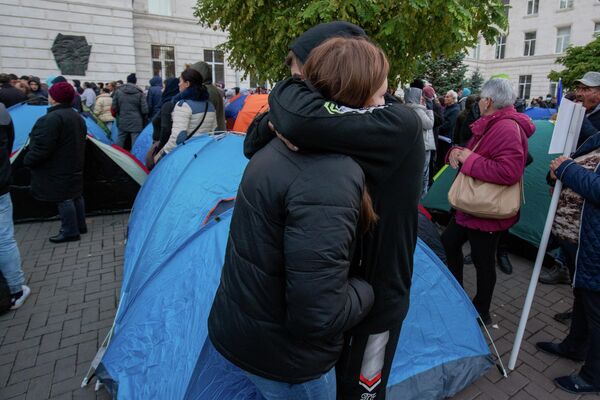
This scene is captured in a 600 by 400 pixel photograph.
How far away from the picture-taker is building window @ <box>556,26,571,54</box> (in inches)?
1139

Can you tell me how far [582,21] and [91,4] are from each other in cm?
3012

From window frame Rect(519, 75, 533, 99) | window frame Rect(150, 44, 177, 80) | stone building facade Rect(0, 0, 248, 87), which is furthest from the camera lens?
window frame Rect(519, 75, 533, 99)

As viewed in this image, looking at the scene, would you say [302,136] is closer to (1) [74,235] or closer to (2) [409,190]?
(2) [409,190]

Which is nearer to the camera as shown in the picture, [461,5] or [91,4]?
[461,5]

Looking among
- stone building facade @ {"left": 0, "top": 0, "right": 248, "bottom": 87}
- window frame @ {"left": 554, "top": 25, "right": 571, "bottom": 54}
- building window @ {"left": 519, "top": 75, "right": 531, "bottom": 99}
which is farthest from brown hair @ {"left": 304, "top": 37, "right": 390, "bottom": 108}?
building window @ {"left": 519, "top": 75, "right": 531, "bottom": 99}

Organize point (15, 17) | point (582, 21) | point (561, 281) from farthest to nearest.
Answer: point (582, 21) → point (15, 17) → point (561, 281)

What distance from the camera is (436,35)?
11.0ft

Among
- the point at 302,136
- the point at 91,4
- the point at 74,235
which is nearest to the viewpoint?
the point at 302,136

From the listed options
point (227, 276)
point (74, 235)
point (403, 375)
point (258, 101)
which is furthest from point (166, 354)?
point (258, 101)

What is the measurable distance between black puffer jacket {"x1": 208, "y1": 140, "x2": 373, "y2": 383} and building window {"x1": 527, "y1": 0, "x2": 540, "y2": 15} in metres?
36.8

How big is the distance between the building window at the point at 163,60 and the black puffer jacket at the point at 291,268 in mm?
20707

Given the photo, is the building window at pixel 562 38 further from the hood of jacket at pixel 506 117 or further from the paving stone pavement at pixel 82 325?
the hood of jacket at pixel 506 117

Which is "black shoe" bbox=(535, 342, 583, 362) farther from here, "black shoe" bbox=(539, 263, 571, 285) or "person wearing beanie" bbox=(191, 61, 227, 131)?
"person wearing beanie" bbox=(191, 61, 227, 131)

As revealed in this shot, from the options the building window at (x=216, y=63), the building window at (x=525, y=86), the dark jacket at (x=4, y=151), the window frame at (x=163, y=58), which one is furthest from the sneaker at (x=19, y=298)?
the building window at (x=525, y=86)
